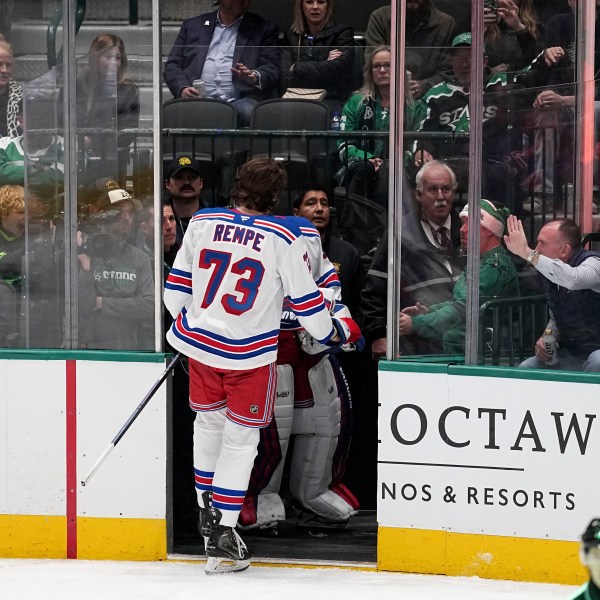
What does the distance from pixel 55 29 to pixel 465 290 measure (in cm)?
171

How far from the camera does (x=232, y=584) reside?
A: 4.61 meters

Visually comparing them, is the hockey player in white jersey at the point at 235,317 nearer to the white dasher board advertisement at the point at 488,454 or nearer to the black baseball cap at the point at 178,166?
the white dasher board advertisement at the point at 488,454

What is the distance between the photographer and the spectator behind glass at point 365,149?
590 cm

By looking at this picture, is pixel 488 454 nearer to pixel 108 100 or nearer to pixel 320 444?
pixel 320 444

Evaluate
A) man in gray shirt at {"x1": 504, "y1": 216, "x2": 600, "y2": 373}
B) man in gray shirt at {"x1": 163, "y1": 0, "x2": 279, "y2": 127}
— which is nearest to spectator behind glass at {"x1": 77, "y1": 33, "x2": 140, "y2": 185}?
man in gray shirt at {"x1": 163, "y1": 0, "x2": 279, "y2": 127}

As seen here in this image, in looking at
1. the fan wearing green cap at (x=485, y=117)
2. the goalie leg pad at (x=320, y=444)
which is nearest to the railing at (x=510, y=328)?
the fan wearing green cap at (x=485, y=117)

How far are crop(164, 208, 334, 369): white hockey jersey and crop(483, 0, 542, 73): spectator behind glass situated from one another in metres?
0.89

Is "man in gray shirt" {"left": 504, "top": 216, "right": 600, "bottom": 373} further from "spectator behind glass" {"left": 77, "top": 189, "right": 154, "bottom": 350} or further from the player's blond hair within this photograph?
the player's blond hair

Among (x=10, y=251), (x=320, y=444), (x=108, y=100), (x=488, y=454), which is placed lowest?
(x=320, y=444)

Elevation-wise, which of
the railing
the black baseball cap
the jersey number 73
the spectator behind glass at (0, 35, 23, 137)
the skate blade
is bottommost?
the skate blade

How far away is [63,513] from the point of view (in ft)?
16.1

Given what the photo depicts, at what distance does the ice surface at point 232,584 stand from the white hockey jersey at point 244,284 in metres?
0.73

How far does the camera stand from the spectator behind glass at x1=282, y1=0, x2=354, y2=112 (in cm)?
608

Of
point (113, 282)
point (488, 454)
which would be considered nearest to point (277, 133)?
point (113, 282)
